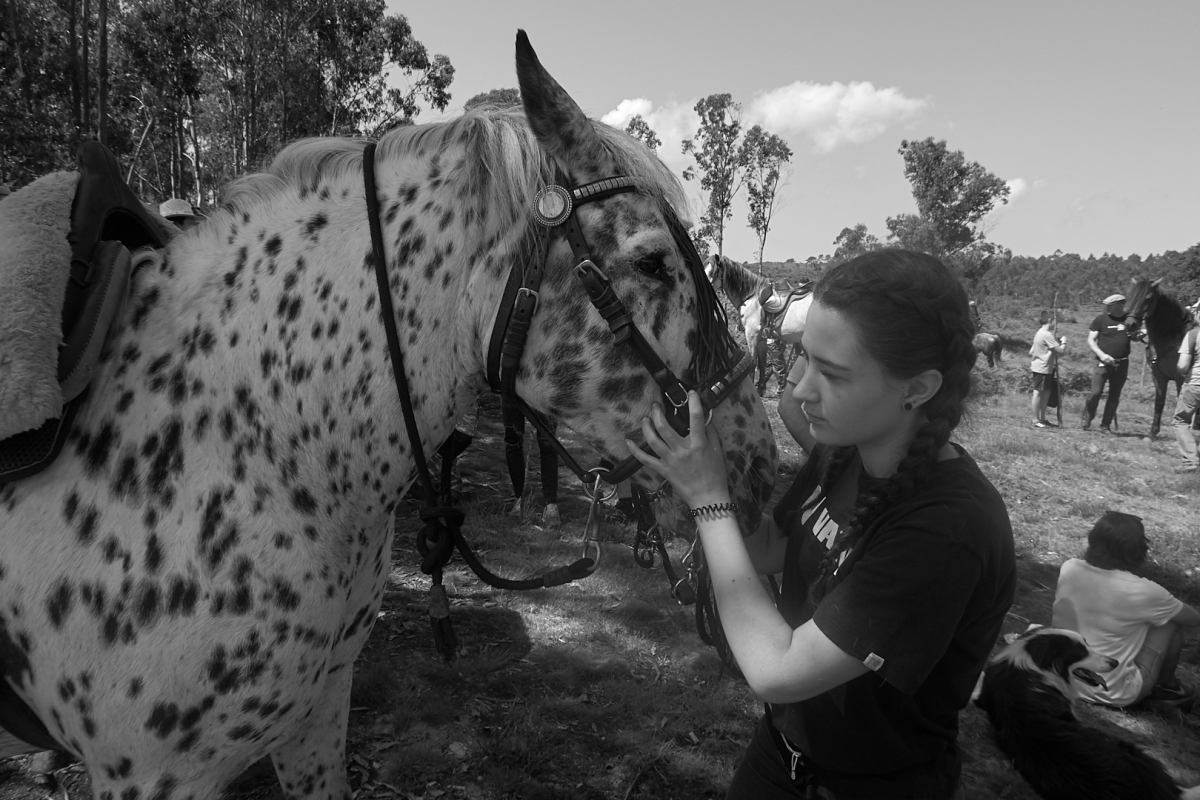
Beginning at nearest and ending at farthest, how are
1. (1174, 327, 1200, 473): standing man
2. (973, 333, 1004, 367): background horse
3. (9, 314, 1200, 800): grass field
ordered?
1. (9, 314, 1200, 800): grass field
2. (1174, 327, 1200, 473): standing man
3. (973, 333, 1004, 367): background horse

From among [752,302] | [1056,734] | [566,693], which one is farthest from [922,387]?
[752,302]

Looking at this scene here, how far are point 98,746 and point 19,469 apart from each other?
0.67m

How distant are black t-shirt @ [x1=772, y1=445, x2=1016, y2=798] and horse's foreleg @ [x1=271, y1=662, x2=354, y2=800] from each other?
4.33 feet

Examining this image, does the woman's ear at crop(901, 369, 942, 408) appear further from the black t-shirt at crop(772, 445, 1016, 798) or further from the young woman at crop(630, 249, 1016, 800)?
the black t-shirt at crop(772, 445, 1016, 798)

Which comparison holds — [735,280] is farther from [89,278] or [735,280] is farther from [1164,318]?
[1164,318]

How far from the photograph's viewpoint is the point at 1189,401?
9.23 meters

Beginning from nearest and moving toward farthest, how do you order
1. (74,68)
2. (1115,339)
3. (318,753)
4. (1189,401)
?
1. (318,753)
2. (1189,401)
3. (1115,339)
4. (74,68)

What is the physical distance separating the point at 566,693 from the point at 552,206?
3.22 m

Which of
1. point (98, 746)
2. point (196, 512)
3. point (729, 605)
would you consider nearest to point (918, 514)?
point (729, 605)

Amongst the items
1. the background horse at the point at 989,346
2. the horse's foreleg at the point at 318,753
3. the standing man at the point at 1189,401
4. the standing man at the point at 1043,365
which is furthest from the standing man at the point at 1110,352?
the horse's foreleg at the point at 318,753

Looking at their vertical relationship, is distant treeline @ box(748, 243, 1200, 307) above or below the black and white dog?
above

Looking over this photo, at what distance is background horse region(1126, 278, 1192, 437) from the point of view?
36.7ft

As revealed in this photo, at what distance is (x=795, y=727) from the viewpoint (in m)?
1.68

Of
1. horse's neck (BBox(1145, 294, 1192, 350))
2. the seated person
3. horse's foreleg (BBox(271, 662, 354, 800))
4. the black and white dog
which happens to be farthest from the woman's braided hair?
horse's neck (BBox(1145, 294, 1192, 350))
